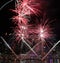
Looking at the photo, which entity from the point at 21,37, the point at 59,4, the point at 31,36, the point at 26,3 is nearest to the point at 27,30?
the point at 21,37

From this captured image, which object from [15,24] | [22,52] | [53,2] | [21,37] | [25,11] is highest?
[53,2]

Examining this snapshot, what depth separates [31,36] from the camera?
20438 millimetres

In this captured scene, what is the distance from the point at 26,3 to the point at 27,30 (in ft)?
11.3

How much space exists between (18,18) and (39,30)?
3.37 metres

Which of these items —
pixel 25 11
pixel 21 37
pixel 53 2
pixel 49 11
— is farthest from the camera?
pixel 21 37

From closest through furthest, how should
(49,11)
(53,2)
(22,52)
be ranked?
(53,2) → (49,11) → (22,52)

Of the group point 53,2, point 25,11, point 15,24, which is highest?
point 53,2

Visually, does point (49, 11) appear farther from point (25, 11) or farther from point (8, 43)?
point (8, 43)

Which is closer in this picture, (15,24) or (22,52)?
(15,24)

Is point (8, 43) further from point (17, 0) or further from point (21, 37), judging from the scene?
point (17, 0)

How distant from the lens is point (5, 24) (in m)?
14.8

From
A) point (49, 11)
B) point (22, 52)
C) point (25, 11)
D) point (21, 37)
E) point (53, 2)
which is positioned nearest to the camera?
point (53, 2)

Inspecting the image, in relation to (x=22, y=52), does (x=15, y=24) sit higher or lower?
higher

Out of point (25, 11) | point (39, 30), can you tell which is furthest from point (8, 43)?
point (25, 11)
